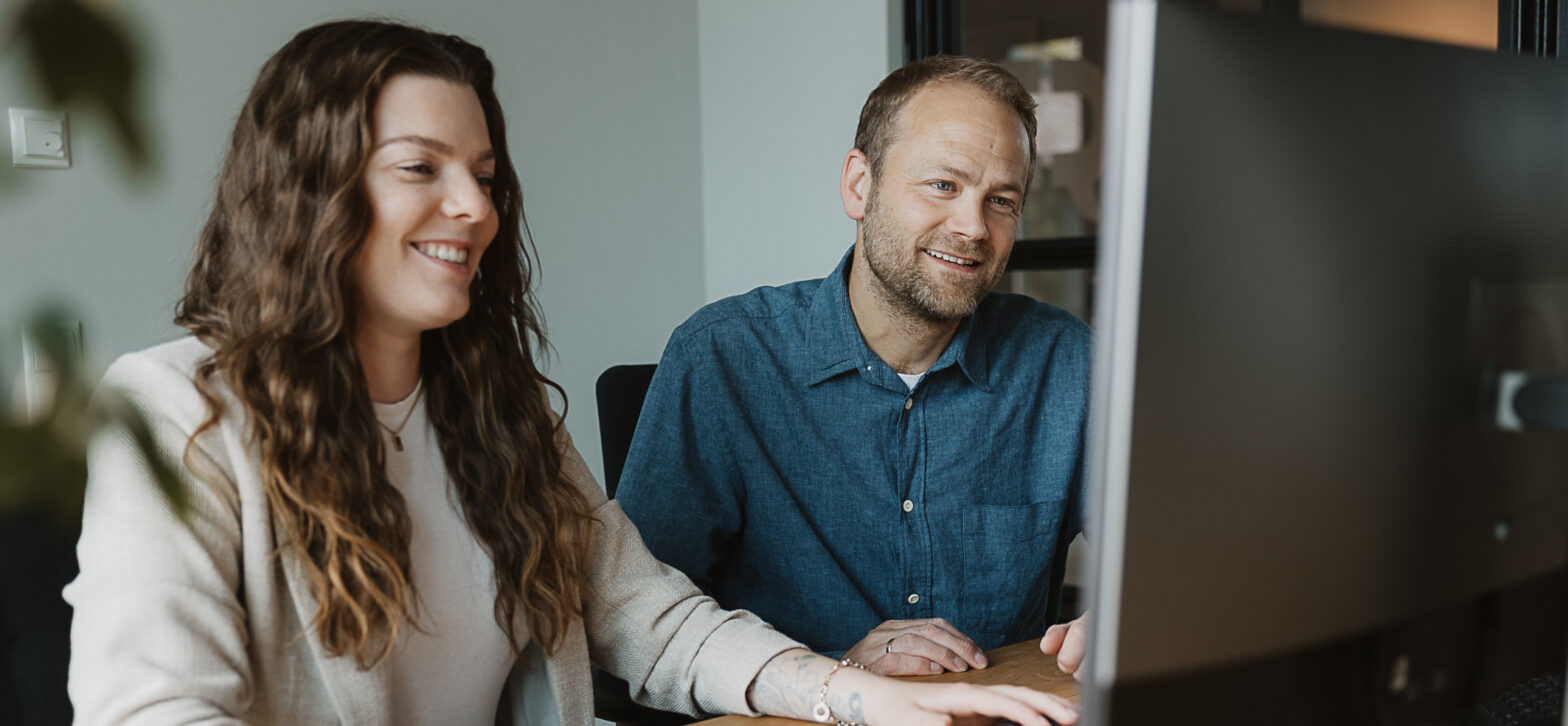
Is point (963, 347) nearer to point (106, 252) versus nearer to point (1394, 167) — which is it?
point (1394, 167)

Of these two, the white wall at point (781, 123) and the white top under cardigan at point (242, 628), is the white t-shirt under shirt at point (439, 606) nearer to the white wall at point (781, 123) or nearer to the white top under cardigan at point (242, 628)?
the white top under cardigan at point (242, 628)

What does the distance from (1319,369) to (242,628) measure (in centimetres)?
86

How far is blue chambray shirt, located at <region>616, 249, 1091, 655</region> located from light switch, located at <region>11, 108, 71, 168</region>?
1261 millimetres

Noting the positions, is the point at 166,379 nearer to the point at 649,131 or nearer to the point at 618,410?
the point at 618,410

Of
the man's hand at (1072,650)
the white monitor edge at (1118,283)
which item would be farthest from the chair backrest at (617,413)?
the white monitor edge at (1118,283)

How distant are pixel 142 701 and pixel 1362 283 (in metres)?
0.88

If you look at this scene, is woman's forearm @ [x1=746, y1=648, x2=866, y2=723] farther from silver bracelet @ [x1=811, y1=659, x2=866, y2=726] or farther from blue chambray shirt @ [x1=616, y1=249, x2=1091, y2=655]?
blue chambray shirt @ [x1=616, y1=249, x2=1091, y2=655]

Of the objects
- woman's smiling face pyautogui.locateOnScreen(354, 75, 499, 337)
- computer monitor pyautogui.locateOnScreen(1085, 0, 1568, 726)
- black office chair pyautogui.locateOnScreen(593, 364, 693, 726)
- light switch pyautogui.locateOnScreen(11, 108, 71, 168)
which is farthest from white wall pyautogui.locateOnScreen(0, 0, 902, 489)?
computer monitor pyautogui.locateOnScreen(1085, 0, 1568, 726)

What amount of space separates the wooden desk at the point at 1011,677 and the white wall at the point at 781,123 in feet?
5.87

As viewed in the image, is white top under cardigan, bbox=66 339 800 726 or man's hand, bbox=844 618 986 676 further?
man's hand, bbox=844 618 986 676

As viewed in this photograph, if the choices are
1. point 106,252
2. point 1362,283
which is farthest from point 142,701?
point 106,252

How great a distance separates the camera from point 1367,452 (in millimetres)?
589

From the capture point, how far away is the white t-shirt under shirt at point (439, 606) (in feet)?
3.67

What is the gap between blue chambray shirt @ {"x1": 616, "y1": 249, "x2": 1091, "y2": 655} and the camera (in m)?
1.65
